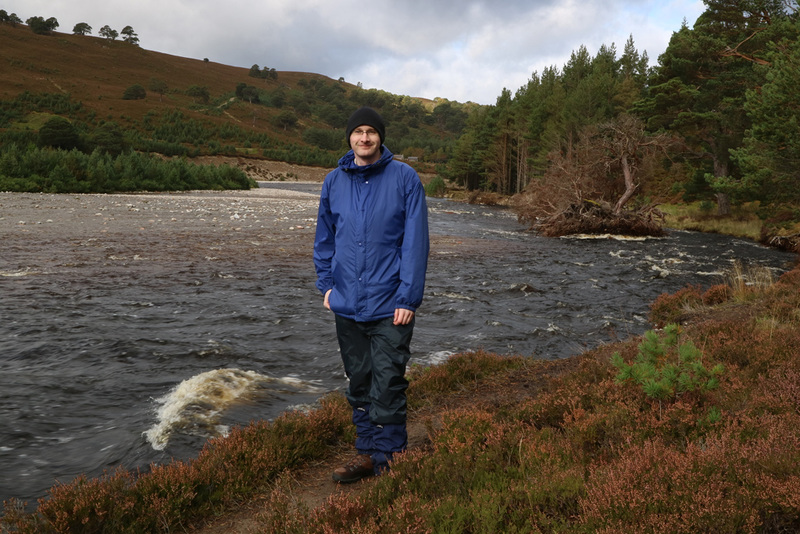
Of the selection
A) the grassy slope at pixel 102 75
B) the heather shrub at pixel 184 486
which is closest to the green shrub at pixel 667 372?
the heather shrub at pixel 184 486

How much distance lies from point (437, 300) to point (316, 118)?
168727mm

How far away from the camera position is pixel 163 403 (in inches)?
222

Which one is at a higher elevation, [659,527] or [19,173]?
[19,173]

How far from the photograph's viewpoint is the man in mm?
3795

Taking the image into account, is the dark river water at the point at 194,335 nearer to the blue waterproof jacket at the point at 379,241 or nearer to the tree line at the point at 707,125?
the blue waterproof jacket at the point at 379,241

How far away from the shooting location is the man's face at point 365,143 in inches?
153

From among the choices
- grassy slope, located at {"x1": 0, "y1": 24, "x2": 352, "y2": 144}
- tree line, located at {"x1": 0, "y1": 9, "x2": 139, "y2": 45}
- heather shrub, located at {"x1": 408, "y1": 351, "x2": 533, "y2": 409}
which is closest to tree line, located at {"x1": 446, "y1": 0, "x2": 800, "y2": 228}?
heather shrub, located at {"x1": 408, "y1": 351, "x2": 533, "y2": 409}

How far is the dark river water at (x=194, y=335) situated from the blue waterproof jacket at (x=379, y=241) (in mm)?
2305

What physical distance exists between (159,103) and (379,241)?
4853 inches

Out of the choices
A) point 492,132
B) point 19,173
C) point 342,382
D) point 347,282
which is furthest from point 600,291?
point 492,132

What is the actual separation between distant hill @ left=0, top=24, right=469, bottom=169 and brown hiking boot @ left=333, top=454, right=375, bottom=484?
2981 inches

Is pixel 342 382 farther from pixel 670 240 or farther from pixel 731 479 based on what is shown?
pixel 670 240

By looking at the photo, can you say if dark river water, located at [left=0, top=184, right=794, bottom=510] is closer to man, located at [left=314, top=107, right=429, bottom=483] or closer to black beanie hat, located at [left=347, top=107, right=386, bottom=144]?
man, located at [left=314, top=107, right=429, bottom=483]

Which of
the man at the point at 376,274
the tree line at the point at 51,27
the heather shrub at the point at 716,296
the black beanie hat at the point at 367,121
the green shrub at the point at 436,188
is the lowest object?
the heather shrub at the point at 716,296
